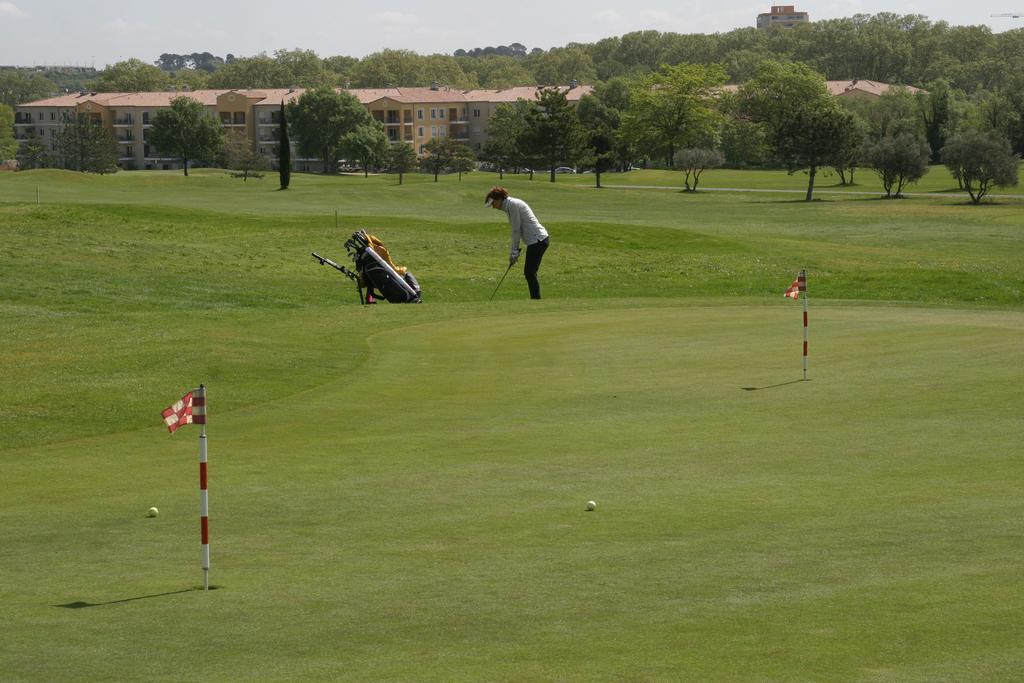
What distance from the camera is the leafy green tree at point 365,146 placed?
15250 centimetres

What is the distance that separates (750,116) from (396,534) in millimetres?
169371

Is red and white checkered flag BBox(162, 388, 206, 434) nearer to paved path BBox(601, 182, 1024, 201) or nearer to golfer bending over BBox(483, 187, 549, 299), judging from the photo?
golfer bending over BBox(483, 187, 549, 299)

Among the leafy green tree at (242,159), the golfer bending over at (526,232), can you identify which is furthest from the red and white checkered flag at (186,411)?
the leafy green tree at (242,159)

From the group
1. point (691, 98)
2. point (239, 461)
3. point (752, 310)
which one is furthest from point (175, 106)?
point (239, 461)

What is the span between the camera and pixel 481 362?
18.6 m

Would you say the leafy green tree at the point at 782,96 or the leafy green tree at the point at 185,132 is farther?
the leafy green tree at the point at 185,132

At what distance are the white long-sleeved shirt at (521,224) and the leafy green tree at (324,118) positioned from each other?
136 metres

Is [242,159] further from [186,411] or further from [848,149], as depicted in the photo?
[186,411]

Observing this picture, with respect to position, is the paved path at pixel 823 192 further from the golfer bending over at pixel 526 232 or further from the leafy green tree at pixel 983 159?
the golfer bending over at pixel 526 232

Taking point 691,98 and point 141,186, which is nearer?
point 141,186

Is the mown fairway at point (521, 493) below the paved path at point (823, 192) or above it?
below

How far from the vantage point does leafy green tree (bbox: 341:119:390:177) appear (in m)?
152

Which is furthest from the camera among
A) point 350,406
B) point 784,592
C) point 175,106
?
point 175,106

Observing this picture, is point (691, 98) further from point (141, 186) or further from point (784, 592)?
point (784, 592)
